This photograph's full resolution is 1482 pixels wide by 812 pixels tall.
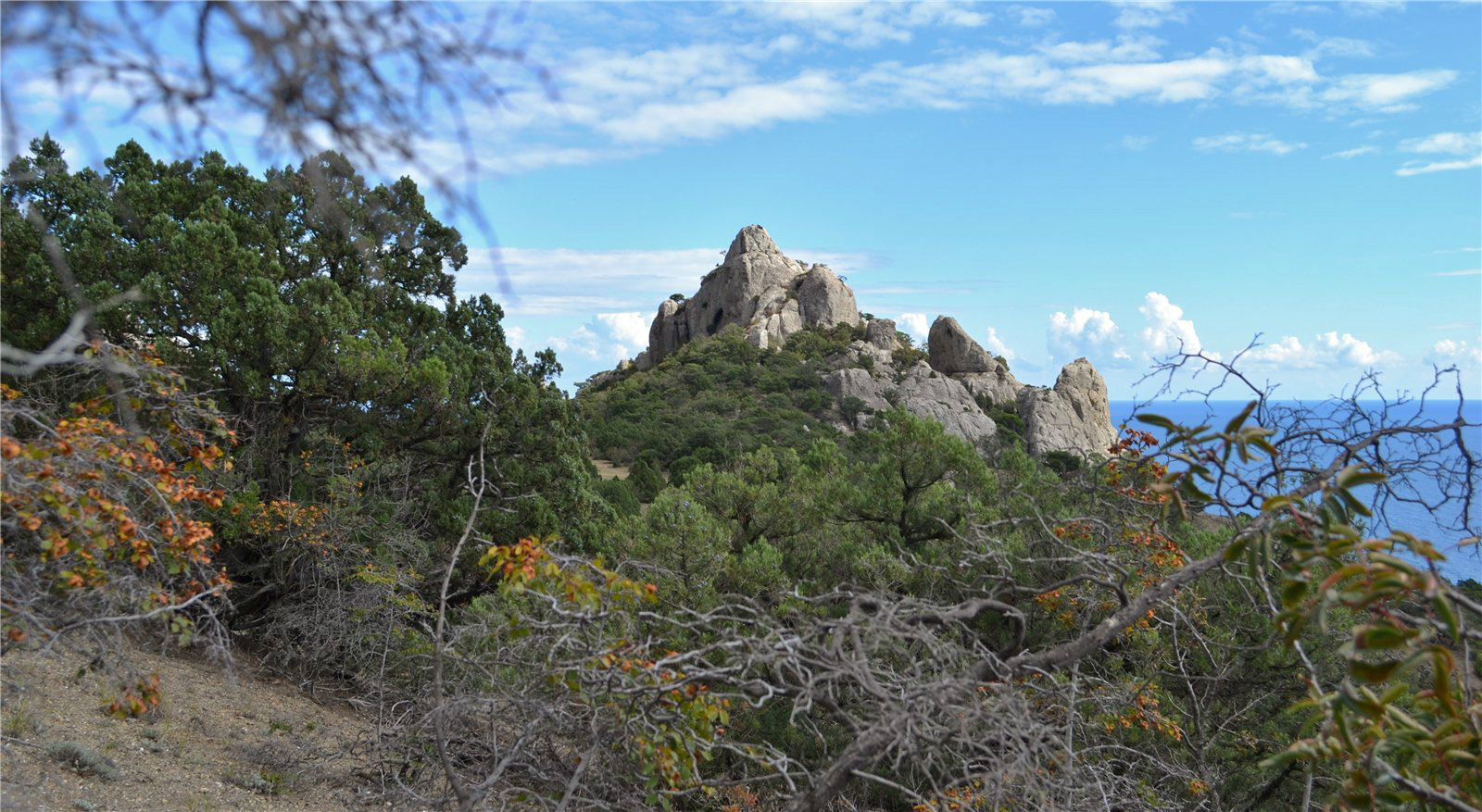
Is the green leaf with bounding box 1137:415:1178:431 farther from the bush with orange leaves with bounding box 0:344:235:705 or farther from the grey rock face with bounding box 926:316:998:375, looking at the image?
the grey rock face with bounding box 926:316:998:375

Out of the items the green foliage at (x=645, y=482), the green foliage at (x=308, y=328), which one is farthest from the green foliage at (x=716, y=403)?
the green foliage at (x=308, y=328)

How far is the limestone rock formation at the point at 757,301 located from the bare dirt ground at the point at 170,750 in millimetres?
41187

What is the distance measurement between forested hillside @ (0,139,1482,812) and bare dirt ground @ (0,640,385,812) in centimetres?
46

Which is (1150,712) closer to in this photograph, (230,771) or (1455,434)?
(1455,434)

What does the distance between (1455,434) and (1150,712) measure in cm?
291

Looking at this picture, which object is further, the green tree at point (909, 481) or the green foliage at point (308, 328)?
the green tree at point (909, 481)

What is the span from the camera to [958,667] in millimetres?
2977

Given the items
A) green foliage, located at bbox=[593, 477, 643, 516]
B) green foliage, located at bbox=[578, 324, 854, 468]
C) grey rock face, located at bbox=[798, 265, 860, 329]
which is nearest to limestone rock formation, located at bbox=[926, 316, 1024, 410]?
green foliage, located at bbox=[578, 324, 854, 468]

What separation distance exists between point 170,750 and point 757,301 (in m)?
47.7

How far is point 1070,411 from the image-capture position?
128ft

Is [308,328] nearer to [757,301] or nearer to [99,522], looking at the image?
[99,522]

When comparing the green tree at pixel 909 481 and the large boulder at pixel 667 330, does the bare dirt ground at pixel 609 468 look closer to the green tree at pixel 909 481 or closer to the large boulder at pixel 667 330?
the green tree at pixel 909 481

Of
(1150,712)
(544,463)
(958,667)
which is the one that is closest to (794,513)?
(544,463)

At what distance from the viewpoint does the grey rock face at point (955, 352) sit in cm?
4325
